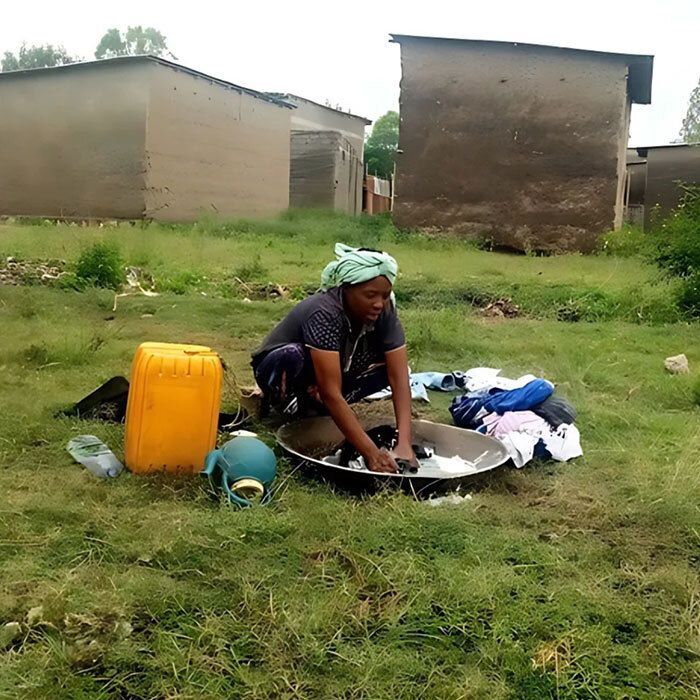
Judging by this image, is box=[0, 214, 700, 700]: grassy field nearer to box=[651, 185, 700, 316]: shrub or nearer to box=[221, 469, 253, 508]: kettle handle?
box=[221, 469, 253, 508]: kettle handle

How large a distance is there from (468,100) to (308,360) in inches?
414

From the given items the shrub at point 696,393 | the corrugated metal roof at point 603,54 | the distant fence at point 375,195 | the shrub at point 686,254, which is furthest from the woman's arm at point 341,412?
the distant fence at point 375,195

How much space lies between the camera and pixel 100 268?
737 cm

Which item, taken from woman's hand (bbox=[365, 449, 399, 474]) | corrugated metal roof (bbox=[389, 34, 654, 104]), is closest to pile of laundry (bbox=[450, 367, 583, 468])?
woman's hand (bbox=[365, 449, 399, 474])

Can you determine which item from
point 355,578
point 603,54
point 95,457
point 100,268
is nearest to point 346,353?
point 95,457

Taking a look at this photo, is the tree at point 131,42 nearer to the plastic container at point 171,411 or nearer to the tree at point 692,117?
the tree at point 692,117

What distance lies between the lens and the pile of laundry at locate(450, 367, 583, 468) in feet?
11.1

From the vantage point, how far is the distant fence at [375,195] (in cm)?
2509

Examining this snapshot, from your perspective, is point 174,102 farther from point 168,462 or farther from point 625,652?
point 625,652

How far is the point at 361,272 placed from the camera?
10.0ft

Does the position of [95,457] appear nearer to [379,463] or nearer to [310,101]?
[379,463]

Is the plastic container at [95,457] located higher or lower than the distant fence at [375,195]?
lower

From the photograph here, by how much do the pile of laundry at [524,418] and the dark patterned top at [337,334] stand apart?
0.62 meters

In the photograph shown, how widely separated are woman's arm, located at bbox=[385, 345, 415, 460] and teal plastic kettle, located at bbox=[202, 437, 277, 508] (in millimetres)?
541
